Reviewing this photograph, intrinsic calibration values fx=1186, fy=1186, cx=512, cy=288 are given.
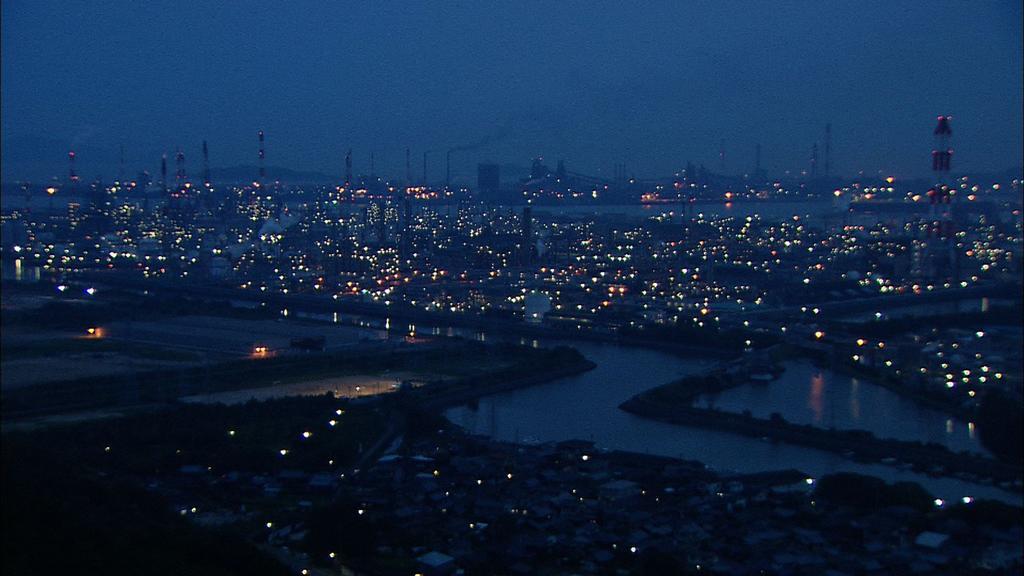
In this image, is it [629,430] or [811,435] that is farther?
[629,430]

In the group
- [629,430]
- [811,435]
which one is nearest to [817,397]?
[811,435]

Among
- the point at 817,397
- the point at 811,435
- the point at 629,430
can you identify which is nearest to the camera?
the point at 811,435

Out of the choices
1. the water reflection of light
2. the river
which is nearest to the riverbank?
the river

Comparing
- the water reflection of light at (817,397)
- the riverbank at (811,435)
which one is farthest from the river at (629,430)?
the water reflection of light at (817,397)

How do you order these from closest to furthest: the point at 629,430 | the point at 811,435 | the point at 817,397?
the point at 811,435, the point at 629,430, the point at 817,397

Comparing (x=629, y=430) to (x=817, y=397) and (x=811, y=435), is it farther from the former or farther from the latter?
(x=817, y=397)

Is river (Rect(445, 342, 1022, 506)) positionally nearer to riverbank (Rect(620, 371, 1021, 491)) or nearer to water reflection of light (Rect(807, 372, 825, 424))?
riverbank (Rect(620, 371, 1021, 491))

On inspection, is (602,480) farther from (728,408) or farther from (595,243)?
(595,243)

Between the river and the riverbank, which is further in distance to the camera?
the river

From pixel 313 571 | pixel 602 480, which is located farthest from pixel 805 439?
pixel 313 571
